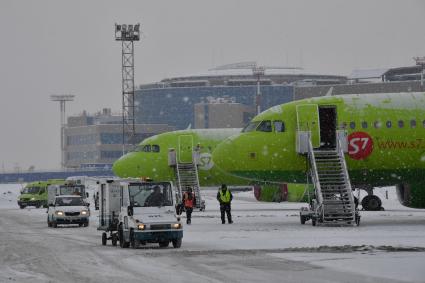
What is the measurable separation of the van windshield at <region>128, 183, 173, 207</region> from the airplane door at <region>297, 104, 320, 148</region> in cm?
1252

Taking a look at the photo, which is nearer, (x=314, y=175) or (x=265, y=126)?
(x=314, y=175)

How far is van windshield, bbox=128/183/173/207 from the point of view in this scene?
112ft

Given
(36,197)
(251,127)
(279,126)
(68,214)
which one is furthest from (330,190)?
(36,197)

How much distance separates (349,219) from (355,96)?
262 inches

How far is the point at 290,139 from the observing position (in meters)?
46.2

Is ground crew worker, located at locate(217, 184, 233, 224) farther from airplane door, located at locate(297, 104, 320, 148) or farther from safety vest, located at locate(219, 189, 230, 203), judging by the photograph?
airplane door, located at locate(297, 104, 320, 148)

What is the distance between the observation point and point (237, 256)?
28.2m

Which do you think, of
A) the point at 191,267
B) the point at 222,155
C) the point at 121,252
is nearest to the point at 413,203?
the point at 222,155

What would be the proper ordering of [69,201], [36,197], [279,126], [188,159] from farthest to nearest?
[36,197], [188,159], [69,201], [279,126]

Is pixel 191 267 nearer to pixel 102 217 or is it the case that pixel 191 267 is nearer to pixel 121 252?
pixel 121 252

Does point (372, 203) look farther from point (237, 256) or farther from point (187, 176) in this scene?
point (237, 256)

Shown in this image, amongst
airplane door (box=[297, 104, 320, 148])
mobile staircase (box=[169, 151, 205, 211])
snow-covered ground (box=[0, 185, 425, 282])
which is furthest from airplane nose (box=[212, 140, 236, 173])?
mobile staircase (box=[169, 151, 205, 211])

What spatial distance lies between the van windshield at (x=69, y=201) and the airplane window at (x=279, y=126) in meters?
11.1

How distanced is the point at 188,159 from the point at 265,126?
2057cm
